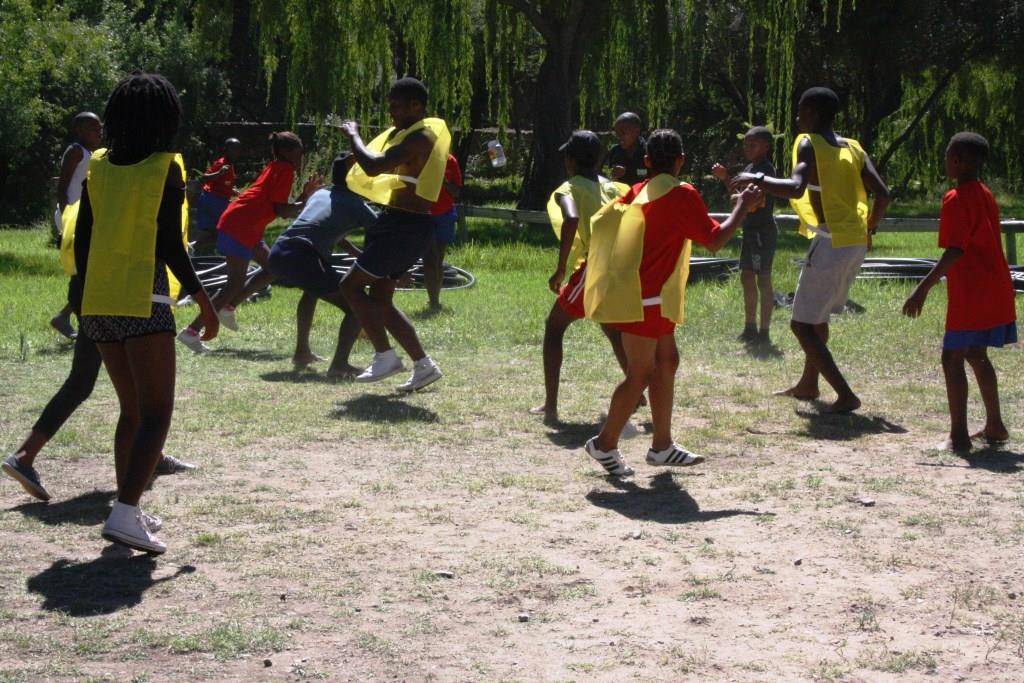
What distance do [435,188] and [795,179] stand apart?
222 centimetres

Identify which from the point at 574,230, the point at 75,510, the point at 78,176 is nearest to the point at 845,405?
the point at 574,230

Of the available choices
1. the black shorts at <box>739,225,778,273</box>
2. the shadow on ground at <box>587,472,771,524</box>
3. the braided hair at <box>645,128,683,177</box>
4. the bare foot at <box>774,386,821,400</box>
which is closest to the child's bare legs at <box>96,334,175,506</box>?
the shadow on ground at <box>587,472,771,524</box>

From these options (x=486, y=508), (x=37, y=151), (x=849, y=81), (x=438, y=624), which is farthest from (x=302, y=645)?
(x=849, y=81)

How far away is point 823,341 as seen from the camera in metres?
8.41

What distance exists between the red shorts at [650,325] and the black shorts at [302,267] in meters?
3.62

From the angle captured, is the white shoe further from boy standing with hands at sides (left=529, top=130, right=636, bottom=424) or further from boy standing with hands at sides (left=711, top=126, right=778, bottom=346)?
boy standing with hands at sides (left=711, top=126, right=778, bottom=346)

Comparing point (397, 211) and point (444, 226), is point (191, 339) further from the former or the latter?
point (444, 226)

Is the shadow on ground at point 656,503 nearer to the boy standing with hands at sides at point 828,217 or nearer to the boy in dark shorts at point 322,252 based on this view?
the boy standing with hands at sides at point 828,217

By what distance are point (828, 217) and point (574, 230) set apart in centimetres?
161

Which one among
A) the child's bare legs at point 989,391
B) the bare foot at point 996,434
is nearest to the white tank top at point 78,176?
the child's bare legs at point 989,391

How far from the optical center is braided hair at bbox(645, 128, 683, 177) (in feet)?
21.2

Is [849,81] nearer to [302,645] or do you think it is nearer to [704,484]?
[704,484]

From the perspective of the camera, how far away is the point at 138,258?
17.0ft

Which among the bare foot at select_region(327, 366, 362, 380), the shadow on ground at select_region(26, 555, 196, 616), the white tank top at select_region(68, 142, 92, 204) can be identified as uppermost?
the white tank top at select_region(68, 142, 92, 204)
